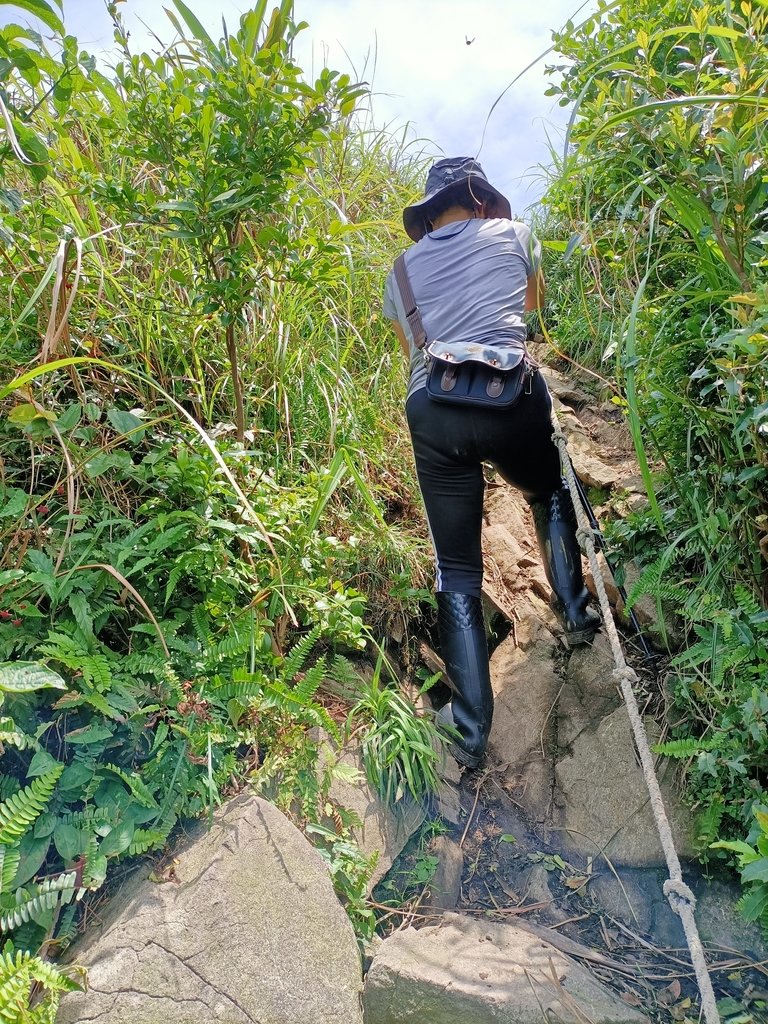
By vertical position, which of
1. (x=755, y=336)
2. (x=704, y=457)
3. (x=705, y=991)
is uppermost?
(x=755, y=336)

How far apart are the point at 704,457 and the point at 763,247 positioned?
75 cm

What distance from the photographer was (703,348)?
7.80 ft

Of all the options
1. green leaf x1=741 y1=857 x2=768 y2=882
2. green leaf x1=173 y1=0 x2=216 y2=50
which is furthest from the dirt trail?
green leaf x1=173 y1=0 x2=216 y2=50

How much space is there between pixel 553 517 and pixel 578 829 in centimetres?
131

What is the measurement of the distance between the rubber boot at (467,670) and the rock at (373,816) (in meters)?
0.34

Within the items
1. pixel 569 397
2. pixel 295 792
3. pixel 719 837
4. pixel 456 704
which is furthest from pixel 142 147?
pixel 569 397

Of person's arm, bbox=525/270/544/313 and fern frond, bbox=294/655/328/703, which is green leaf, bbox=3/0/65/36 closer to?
fern frond, bbox=294/655/328/703

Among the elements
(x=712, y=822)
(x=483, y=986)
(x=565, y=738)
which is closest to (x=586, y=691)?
(x=565, y=738)

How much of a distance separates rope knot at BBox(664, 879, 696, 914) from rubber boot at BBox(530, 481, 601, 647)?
62.0 inches

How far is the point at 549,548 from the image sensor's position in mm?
3037

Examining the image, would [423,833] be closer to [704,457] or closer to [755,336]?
[704,457]

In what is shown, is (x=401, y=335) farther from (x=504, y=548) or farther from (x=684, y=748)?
(x=684, y=748)

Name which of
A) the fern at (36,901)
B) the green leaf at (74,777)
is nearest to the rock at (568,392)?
the green leaf at (74,777)

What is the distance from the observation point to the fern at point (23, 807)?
1.60 meters
